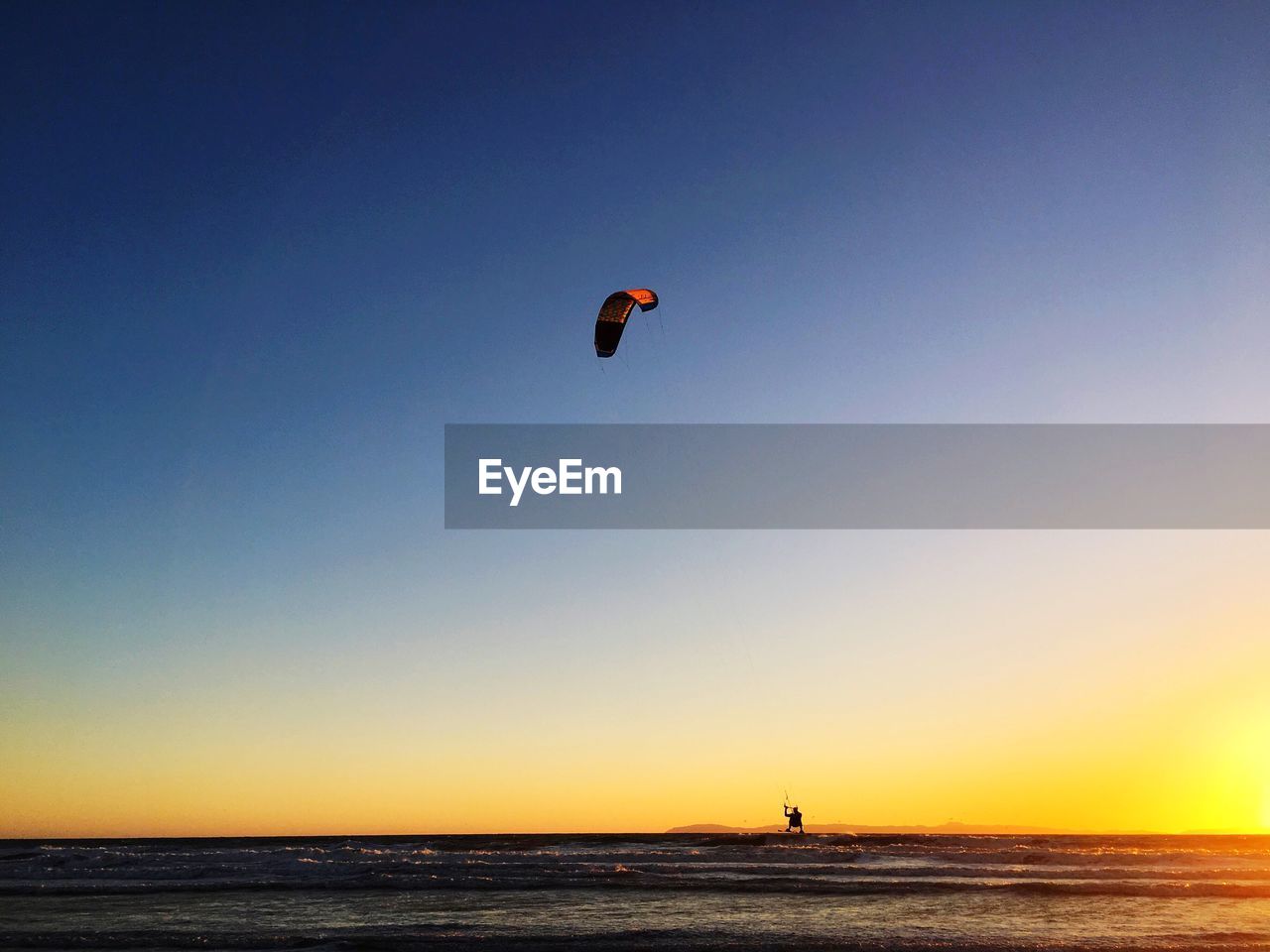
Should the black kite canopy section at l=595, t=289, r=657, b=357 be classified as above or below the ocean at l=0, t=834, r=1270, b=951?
above

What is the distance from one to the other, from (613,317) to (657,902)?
1406 centimetres

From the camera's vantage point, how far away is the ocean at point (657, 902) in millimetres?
14430

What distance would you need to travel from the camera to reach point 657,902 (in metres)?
18.6

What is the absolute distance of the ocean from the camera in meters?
14.4

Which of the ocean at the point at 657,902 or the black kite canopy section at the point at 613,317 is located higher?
the black kite canopy section at the point at 613,317

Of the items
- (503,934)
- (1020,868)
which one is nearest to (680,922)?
(503,934)

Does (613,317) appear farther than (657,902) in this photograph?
Yes

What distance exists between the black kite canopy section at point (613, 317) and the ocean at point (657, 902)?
43.3ft

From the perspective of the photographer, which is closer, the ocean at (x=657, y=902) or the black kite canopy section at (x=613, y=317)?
the ocean at (x=657, y=902)

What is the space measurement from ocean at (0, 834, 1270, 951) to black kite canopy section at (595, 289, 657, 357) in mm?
13201

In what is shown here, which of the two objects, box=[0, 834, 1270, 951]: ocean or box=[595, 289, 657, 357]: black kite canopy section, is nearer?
box=[0, 834, 1270, 951]: ocean

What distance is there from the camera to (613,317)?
80.0ft

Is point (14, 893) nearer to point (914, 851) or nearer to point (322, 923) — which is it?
point (322, 923)

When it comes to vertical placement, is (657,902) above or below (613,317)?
below
